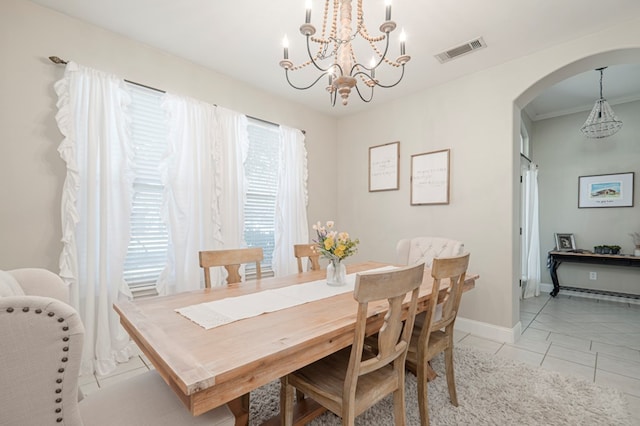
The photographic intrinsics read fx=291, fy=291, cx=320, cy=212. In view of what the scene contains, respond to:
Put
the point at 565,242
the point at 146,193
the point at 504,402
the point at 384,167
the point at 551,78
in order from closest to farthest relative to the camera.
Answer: the point at 504,402, the point at 146,193, the point at 551,78, the point at 384,167, the point at 565,242

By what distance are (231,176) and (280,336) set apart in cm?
226

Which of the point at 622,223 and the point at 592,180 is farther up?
the point at 592,180

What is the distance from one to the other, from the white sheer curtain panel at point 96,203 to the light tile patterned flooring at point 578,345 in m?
0.33

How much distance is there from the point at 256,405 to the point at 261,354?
1198 mm

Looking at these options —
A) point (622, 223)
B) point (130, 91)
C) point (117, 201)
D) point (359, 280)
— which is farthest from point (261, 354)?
point (622, 223)

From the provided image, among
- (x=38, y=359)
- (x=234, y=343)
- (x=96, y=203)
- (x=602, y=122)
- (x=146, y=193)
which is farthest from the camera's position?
(x=602, y=122)

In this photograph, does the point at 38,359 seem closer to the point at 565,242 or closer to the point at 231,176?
the point at 231,176

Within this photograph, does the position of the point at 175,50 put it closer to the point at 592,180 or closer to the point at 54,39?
the point at 54,39

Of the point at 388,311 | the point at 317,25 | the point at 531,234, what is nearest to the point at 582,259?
the point at 531,234

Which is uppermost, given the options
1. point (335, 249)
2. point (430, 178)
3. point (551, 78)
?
point (551, 78)

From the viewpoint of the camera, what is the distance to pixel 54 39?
2.15m

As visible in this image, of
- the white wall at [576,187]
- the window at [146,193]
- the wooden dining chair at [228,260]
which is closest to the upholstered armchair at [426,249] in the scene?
the wooden dining chair at [228,260]

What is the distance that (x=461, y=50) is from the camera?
264 cm

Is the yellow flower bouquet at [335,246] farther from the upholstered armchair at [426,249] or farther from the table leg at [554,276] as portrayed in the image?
the table leg at [554,276]
